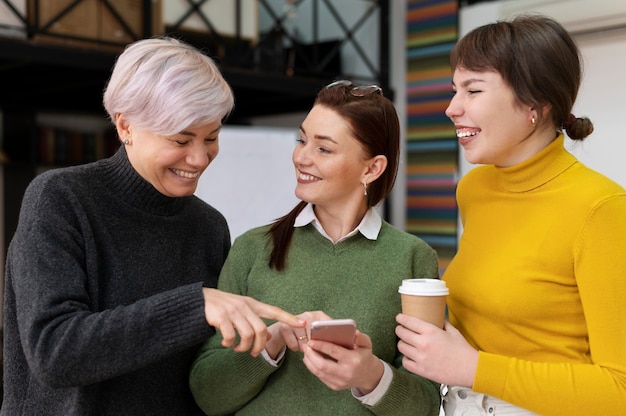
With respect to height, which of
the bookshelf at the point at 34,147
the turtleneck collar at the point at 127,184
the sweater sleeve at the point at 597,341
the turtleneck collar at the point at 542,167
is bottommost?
the bookshelf at the point at 34,147

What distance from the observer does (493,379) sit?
1447 mm

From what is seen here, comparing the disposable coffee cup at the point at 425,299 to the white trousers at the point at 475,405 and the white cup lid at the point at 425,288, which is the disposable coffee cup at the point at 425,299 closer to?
the white cup lid at the point at 425,288

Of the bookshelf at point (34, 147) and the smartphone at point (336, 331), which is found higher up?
the smartphone at point (336, 331)

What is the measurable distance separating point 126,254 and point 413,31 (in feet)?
17.8

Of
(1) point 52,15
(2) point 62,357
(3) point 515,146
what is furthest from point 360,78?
(2) point 62,357

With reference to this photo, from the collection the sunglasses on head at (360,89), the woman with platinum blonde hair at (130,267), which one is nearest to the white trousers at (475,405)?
the woman with platinum blonde hair at (130,267)

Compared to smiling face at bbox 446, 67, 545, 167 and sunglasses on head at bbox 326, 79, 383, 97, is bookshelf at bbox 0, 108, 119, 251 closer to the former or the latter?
sunglasses on head at bbox 326, 79, 383, 97

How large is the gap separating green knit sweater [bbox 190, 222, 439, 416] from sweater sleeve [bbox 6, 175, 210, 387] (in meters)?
0.29

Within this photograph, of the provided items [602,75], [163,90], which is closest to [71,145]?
[602,75]

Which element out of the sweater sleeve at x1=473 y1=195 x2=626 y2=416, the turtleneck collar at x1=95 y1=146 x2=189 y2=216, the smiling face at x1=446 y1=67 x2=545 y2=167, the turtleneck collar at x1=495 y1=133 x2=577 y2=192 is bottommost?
the sweater sleeve at x1=473 y1=195 x2=626 y2=416

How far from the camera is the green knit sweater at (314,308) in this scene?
→ 162 centimetres

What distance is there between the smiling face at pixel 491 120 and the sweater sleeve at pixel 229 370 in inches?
22.2

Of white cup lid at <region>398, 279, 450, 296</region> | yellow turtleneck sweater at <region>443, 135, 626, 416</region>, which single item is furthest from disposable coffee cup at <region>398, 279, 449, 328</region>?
yellow turtleneck sweater at <region>443, 135, 626, 416</region>

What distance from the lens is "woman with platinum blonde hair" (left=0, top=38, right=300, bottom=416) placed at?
1.36 m
